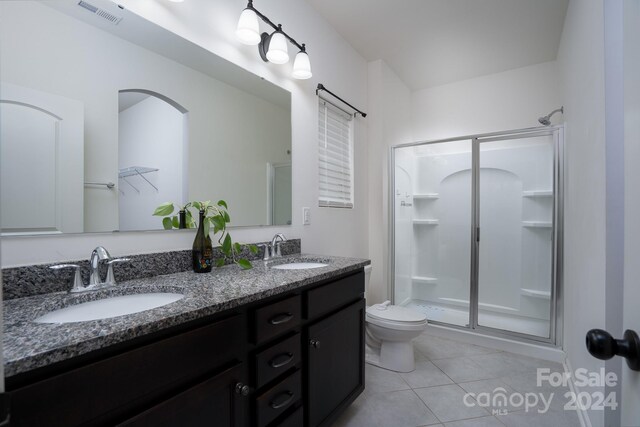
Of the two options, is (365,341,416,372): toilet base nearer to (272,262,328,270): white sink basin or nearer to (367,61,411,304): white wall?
(367,61,411,304): white wall

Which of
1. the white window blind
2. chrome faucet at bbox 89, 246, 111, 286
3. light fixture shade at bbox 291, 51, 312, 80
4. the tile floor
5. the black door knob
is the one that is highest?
light fixture shade at bbox 291, 51, 312, 80

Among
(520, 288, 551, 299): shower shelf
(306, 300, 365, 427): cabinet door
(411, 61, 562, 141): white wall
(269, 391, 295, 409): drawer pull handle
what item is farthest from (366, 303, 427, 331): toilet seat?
(411, 61, 562, 141): white wall

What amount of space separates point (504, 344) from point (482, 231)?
1005mm

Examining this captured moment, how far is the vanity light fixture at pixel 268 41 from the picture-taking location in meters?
1.51

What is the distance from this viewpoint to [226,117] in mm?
1593

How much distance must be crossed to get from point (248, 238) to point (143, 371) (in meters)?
1.00

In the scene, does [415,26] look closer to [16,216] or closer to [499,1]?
[499,1]

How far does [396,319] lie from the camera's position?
2.10 metres

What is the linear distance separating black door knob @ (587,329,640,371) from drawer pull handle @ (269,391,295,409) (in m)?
0.96

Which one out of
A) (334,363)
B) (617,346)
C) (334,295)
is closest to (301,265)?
(334,295)

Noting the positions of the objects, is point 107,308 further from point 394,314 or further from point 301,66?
point 394,314

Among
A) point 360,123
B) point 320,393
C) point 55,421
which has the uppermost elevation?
point 360,123

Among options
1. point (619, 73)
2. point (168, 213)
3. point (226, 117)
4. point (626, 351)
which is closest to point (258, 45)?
point (226, 117)

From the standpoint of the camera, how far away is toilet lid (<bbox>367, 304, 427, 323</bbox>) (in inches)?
83.3
